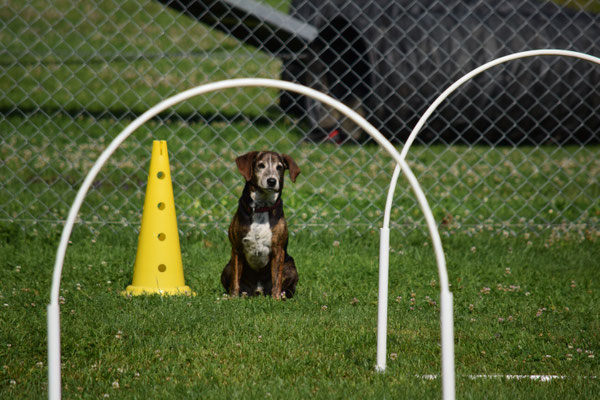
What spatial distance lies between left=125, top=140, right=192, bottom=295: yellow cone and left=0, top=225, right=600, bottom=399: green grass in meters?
0.17

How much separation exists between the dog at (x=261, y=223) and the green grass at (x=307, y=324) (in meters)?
0.16

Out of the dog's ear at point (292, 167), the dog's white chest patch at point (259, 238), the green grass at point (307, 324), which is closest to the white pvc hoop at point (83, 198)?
the green grass at point (307, 324)

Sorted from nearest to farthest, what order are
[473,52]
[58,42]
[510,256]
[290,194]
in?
1. [510,256]
2. [290,194]
3. [473,52]
4. [58,42]

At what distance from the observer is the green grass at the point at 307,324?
2545 millimetres

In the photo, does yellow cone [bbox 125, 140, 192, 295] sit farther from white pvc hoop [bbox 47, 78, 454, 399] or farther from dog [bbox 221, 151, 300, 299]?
white pvc hoop [bbox 47, 78, 454, 399]

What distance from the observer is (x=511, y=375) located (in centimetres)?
269

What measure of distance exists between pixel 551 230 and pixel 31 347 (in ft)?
13.6

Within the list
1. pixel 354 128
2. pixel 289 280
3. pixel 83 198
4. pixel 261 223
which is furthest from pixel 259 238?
pixel 354 128

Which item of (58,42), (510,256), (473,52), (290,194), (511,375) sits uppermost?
(58,42)

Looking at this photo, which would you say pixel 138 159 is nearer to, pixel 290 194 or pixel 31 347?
pixel 290 194

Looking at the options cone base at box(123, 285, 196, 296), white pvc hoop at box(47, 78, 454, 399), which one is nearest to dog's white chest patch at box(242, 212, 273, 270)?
cone base at box(123, 285, 196, 296)

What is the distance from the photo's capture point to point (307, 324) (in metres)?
3.28

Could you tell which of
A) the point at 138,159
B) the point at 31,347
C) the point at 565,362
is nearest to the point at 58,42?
the point at 138,159

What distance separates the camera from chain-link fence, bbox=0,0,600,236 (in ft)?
19.1
